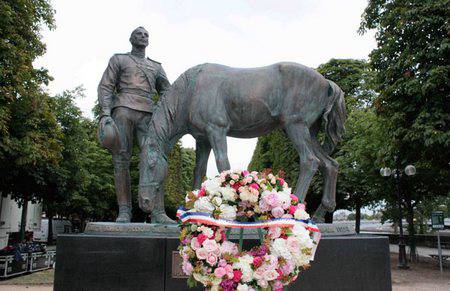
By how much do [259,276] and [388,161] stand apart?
54.5 feet

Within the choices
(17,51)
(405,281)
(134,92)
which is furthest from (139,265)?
(17,51)

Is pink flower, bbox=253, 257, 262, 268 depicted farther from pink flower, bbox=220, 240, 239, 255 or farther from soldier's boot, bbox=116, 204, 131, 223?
soldier's boot, bbox=116, 204, 131, 223

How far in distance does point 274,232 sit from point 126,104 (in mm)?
3510

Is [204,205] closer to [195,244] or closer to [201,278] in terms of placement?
[195,244]

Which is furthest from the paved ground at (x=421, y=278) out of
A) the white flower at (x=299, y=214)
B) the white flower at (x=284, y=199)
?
the white flower at (x=284, y=199)

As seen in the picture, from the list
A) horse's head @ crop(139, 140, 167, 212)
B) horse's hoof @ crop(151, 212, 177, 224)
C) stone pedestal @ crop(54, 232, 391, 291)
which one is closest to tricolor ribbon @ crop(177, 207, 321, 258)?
stone pedestal @ crop(54, 232, 391, 291)

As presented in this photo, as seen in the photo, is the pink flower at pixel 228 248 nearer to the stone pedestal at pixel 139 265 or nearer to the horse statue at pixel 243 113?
the stone pedestal at pixel 139 265

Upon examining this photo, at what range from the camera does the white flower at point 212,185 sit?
12.1ft

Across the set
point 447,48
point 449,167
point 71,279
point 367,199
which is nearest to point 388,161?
point 449,167

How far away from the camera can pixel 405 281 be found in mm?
15016

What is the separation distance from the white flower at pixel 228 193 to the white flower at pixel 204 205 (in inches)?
5.4

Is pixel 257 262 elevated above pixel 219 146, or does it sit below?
below

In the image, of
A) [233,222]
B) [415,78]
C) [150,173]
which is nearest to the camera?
[233,222]

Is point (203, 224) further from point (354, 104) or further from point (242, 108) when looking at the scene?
point (354, 104)
